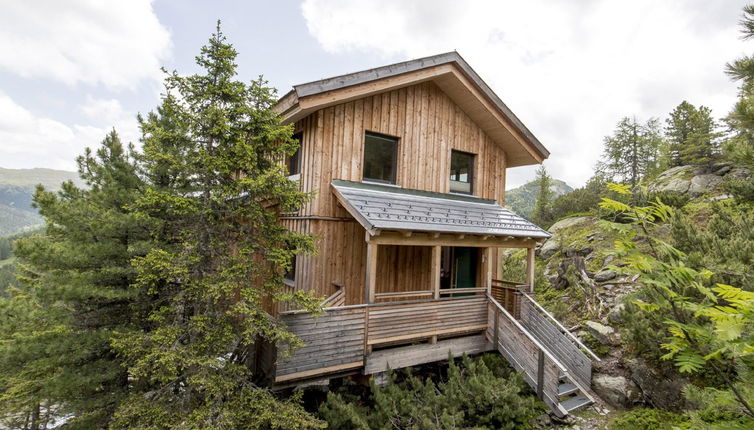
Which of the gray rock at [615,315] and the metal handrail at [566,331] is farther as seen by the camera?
the gray rock at [615,315]

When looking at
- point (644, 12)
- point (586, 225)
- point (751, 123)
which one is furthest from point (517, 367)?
point (586, 225)

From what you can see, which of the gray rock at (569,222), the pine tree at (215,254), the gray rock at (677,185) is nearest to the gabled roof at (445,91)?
the pine tree at (215,254)

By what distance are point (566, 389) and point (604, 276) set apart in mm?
6697

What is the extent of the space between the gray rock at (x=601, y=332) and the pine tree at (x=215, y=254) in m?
8.13

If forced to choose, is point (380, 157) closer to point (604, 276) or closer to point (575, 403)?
point (575, 403)

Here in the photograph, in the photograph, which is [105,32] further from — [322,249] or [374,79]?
[322,249]

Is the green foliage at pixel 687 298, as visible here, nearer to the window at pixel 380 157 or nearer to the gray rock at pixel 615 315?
the window at pixel 380 157

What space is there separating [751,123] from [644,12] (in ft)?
23.4

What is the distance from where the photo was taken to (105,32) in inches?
732

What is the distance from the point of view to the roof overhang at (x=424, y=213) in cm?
714

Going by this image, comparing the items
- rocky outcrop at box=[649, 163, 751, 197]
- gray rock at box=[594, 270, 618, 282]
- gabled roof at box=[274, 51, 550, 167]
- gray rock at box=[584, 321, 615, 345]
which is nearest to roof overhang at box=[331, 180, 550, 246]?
gabled roof at box=[274, 51, 550, 167]

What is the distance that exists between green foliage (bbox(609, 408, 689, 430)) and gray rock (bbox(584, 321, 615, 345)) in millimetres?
2310

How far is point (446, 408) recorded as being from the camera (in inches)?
263

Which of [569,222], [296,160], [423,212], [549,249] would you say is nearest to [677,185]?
[569,222]
